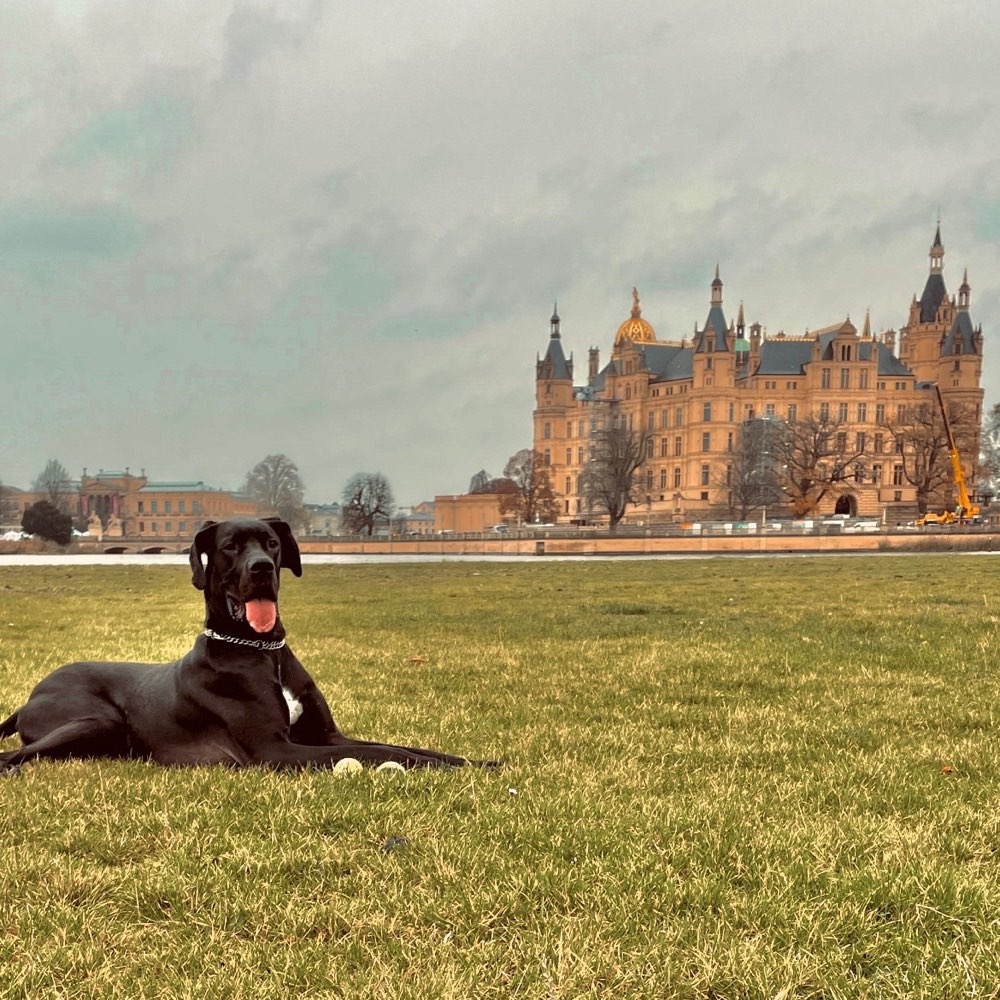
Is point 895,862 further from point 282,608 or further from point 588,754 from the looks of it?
point 282,608

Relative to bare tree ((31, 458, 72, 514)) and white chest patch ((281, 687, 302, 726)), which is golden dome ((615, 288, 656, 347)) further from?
white chest patch ((281, 687, 302, 726))

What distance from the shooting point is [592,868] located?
3143 millimetres

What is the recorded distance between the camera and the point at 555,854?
3.30 meters

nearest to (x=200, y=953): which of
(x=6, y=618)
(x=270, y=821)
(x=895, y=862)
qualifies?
(x=270, y=821)

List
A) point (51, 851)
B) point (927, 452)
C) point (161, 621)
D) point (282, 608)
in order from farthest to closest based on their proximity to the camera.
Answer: point (927, 452), point (282, 608), point (161, 621), point (51, 851)

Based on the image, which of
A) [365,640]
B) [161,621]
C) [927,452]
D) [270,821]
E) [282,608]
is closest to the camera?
[270,821]

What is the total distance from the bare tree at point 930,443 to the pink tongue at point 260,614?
8772cm

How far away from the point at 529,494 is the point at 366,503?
2651 cm

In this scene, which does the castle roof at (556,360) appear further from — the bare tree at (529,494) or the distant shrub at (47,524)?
the distant shrub at (47,524)

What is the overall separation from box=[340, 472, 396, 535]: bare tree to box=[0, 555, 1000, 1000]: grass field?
76.8 meters

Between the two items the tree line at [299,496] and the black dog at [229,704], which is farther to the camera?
the tree line at [299,496]

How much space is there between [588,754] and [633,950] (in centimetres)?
234

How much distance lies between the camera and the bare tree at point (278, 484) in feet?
264

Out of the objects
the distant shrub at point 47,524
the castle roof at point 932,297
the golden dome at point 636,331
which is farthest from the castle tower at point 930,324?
the distant shrub at point 47,524
